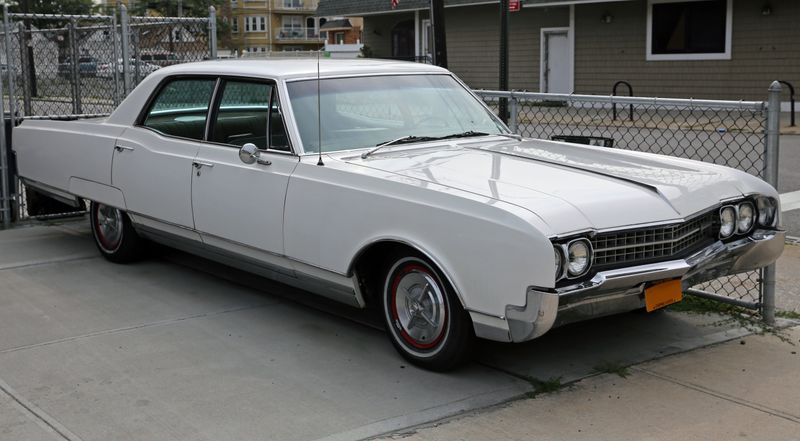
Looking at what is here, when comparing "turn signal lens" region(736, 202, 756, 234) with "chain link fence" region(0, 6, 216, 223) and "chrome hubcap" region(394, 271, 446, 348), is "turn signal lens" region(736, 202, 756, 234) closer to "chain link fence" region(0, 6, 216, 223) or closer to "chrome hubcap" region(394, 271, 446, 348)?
"chrome hubcap" region(394, 271, 446, 348)

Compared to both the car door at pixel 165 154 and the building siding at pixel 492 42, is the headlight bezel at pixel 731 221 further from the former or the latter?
the building siding at pixel 492 42

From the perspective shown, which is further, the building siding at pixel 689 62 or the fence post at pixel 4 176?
the building siding at pixel 689 62

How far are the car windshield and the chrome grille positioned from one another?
1.62 m

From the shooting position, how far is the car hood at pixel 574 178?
437cm

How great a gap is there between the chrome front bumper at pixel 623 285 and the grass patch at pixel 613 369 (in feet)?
1.34

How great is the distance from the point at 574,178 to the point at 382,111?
4.74 ft

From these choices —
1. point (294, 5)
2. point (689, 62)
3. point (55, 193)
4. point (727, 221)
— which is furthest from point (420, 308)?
point (294, 5)

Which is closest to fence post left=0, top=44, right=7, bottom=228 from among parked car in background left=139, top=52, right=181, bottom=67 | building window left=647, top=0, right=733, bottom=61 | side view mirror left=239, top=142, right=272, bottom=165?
parked car in background left=139, top=52, right=181, bottom=67

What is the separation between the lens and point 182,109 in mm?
6496

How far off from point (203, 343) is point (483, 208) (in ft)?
6.45

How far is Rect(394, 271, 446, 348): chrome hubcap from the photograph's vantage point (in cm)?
464

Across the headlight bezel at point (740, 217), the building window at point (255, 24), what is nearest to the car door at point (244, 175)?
the headlight bezel at point (740, 217)

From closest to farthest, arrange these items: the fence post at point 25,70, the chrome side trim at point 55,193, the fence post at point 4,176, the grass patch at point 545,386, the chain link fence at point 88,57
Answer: the grass patch at point 545,386
the chrome side trim at point 55,193
the fence post at point 4,176
the fence post at point 25,70
the chain link fence at point 88,57

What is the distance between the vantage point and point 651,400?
14.4 feet
